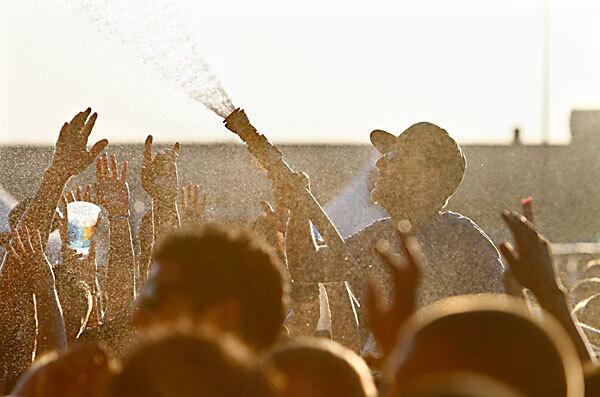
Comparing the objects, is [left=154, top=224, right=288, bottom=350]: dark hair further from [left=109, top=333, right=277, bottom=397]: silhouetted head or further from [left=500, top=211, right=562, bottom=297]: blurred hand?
[left=500, top=211, right=562, bottom=297]: blurred hand

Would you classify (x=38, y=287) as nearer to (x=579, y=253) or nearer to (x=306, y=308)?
(x=306, y=308)

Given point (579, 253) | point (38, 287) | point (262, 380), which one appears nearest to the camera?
point (262, 380)

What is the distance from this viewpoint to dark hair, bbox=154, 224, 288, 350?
124cm

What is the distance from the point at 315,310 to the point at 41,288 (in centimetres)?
141

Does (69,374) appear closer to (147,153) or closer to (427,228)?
(427,228)

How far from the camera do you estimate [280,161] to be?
3717 millimetres

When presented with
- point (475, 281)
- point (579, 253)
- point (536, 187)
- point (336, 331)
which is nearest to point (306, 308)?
point (336, 331)

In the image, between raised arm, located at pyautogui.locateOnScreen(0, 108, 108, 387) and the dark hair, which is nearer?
the dark hair

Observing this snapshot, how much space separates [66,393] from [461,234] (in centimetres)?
309

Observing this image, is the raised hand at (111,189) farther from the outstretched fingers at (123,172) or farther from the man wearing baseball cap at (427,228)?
the man wearing baseball cap at (427,228)

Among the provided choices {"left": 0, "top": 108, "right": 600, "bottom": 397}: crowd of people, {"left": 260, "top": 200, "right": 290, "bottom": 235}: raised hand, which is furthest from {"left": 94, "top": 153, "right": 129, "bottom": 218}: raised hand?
{"left": 260, "top": 200, "right": 290, "bottom": 235}: raised hand

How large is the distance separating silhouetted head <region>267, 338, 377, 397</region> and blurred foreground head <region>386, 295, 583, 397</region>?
0.04 metres

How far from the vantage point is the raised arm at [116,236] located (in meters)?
5.21

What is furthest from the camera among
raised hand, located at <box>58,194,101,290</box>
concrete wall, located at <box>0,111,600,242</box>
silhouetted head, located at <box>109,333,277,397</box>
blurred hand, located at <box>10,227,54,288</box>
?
concrete wall, located at <box>0,111,600,242</box>
